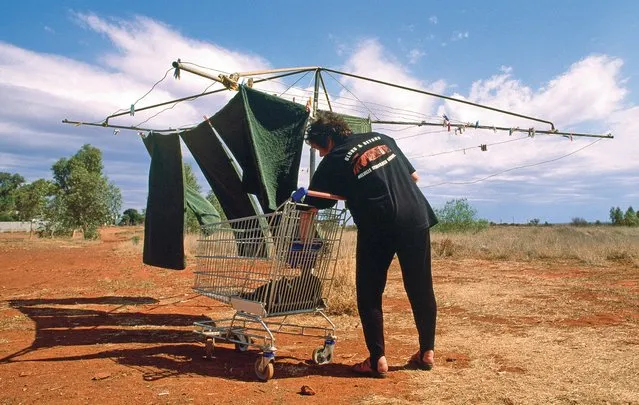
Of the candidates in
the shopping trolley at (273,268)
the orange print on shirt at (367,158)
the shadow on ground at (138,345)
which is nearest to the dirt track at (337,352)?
the shadow on ground at (138,345)

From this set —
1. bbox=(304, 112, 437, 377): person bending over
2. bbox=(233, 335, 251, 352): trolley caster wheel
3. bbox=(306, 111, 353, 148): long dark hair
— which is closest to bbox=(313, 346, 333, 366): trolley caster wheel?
bbox=(304, 112, 437, 377): person bending over

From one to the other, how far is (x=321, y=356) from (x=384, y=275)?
1.00 metres

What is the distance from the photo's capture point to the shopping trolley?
14.1 ft

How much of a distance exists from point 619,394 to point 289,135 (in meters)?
4.24

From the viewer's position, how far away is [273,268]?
4258 millimetres

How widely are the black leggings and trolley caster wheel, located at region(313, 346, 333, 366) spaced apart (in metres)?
0.59

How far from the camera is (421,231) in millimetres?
4195

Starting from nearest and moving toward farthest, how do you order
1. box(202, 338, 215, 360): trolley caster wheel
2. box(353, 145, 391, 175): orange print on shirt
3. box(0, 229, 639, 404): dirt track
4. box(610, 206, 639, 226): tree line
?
box(0, 229, 639, 404): dirt track
box(353, 145, 391, 175): orange print on shirt
box(202, 338, 215, 360): trolley caster wheel
box(610, 206, 639, 226): tree line

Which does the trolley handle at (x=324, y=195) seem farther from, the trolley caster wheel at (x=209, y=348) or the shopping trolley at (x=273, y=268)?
the trolley caster wheel at (x=209, y=348)

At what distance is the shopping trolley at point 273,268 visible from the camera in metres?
Result: 4.29

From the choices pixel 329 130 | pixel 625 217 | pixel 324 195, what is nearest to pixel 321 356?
pixel 324 195

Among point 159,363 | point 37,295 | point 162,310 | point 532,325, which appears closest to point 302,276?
point 159,363

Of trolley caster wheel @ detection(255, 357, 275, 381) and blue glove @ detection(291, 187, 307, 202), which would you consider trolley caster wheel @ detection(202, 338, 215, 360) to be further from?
blue glove @ detection(291, 187, 307, 202)

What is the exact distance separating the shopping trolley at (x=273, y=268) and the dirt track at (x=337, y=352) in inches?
12.4
